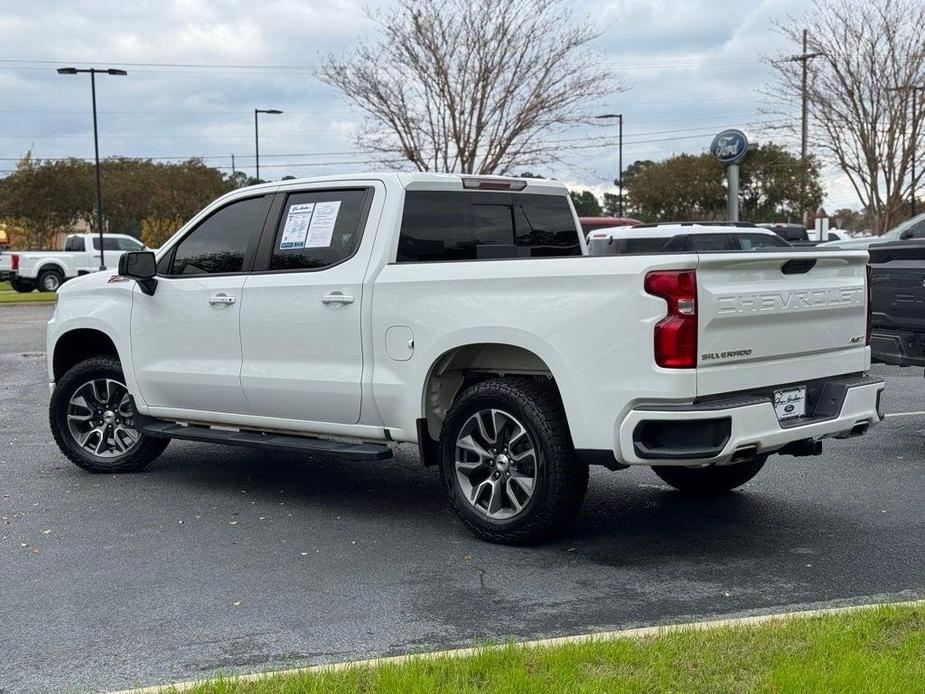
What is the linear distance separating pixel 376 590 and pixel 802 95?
1039 inches

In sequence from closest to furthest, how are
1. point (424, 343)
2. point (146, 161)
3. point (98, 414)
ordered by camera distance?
point (424, 343) < point (98, 414) < point (146, 161)

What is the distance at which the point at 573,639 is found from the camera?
14.3 feet

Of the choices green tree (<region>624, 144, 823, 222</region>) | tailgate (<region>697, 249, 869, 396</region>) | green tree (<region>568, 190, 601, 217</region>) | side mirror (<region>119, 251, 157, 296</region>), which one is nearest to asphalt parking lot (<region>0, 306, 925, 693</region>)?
tailgate (<region>697, 249, 869, 396</region>)

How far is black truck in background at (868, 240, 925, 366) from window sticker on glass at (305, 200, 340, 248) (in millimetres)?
4276

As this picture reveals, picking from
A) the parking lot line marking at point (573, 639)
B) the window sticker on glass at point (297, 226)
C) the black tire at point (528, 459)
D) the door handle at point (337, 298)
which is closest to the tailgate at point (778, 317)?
the black tire at point (528, 459)

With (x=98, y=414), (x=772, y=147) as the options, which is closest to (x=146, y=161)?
(x=772, y=147)

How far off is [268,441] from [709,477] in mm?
2721

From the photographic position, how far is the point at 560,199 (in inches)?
300

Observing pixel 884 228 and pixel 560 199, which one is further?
pixel 884 228

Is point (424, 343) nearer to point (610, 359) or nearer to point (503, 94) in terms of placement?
point (610, 359)

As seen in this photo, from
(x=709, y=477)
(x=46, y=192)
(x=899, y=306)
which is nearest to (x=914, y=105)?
(x=899, y=306)

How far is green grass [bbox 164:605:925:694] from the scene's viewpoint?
385 centimetres

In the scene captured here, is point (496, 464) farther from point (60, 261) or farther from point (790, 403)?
point (60, 261)

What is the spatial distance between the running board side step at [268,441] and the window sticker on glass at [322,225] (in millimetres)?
1177
